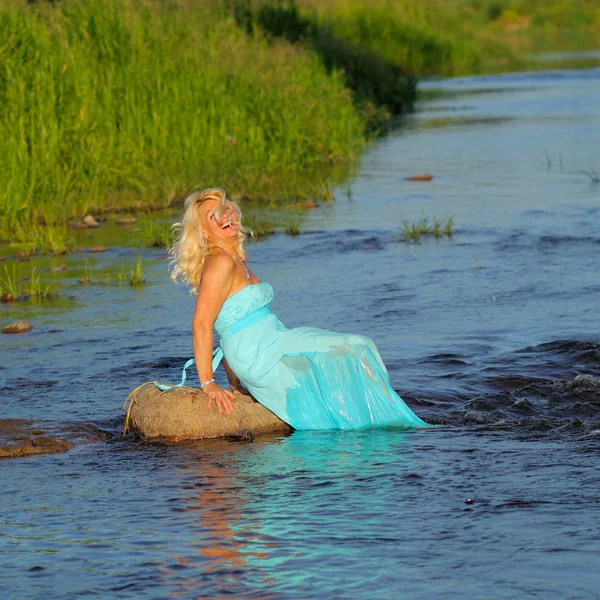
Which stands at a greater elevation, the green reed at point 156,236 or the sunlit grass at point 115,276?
the green reed at point 156,236

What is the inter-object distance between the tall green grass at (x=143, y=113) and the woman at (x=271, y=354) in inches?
255

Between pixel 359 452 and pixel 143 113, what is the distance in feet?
30.6

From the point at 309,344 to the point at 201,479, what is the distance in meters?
1.02

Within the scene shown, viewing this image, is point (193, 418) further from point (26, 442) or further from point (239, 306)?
point (26, 442)

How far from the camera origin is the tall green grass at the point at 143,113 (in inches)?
515

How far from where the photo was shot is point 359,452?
19.8 feet

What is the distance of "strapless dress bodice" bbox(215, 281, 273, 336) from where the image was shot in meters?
6.38

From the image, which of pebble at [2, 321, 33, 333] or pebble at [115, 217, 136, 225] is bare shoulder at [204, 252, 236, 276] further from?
pebble at [115, 217, 136, 225]

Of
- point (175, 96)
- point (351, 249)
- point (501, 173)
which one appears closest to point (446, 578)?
point (351, 249)

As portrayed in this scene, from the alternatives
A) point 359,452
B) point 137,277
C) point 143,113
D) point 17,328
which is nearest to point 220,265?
point 359,452

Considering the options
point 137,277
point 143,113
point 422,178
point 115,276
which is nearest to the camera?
point 137,277

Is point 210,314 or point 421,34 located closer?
point 210,314

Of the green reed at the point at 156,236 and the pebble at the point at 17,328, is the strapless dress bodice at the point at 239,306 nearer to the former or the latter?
the pebble at the point at 17,328

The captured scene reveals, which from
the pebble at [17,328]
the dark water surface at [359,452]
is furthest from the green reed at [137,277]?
the pebble at [17,328]
